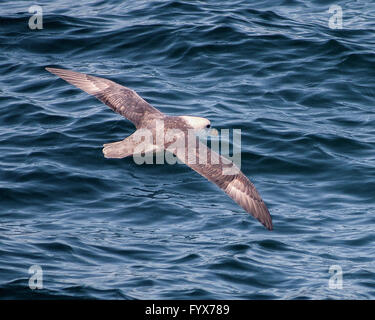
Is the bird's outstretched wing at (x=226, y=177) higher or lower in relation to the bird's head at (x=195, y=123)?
lower

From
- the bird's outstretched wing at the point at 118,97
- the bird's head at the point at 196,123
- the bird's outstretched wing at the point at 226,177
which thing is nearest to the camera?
the bird's outstretched wing at the point at 226,177

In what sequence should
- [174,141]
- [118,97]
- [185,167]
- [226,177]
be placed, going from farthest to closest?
1. [185,167]
2. [118,97]
3. [174,141]
4. [226,177]

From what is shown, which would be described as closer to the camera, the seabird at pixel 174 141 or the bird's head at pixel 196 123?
the seabird at pixel 174 141

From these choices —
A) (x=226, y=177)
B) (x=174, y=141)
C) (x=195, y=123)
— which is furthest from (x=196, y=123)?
(x=226, y=177)

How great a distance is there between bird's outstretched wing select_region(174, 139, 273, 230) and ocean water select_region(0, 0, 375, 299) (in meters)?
0.77

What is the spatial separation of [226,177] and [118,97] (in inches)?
109

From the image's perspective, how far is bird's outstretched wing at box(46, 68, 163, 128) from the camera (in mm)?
11472

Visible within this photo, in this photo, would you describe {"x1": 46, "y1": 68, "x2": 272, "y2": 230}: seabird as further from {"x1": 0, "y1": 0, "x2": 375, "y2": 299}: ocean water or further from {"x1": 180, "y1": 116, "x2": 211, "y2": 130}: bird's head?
{"x1": 0, "y1": 0, "x2": 375, "y2": 299}: ocean water

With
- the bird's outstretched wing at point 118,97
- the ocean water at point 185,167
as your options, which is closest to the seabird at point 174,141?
the bird's outstretched wing at point 118,97

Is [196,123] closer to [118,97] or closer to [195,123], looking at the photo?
[195,123]

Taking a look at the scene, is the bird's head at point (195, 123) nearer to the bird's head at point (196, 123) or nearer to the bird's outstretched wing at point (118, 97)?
the bird's head at point (196, 123)

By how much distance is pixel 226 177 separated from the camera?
9.98m

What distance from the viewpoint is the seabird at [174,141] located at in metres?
9.85

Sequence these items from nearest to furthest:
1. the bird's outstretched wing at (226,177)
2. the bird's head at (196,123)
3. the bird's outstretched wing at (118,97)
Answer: the bird's outstretched wing at (226,177)
the bird's head at (196,123)
the bird's outstretched wing at (118,97)
